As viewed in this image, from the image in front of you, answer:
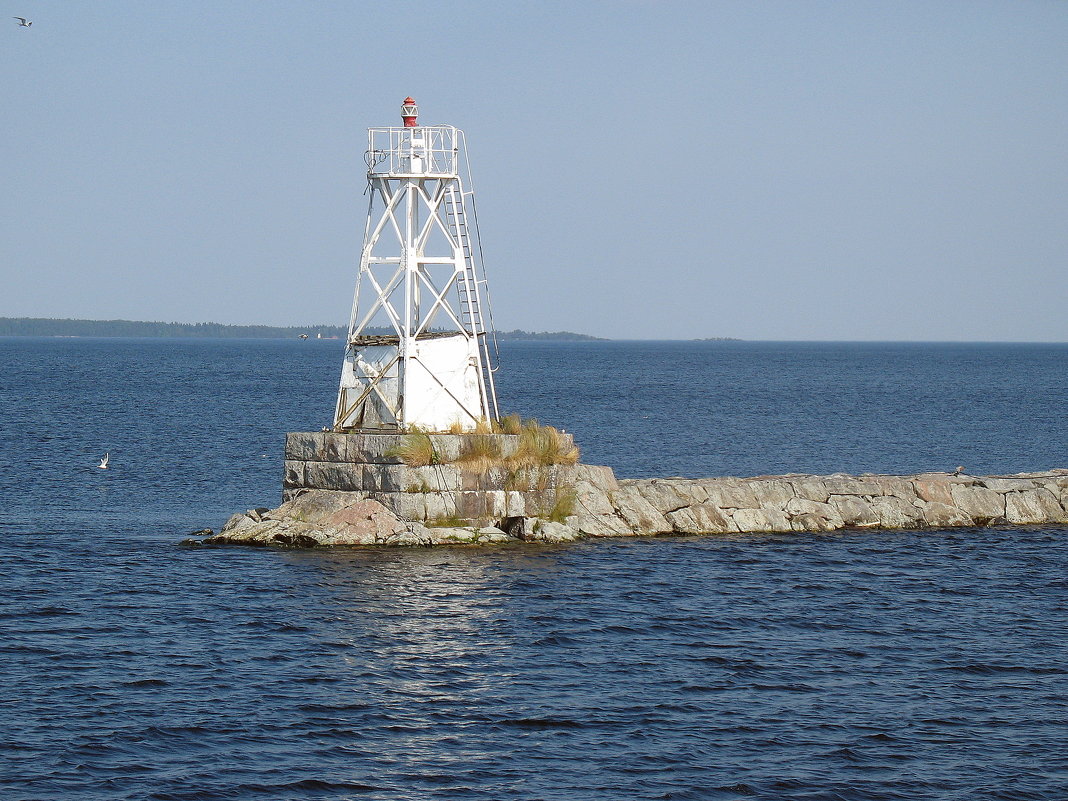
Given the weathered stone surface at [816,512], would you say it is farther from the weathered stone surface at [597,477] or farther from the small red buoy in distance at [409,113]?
the small red buoy in distance at [409,113]

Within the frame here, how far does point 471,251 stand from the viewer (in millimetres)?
33062

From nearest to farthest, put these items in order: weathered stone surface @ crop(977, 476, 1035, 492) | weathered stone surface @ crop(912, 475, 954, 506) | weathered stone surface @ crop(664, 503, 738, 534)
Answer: weathered stone surface @ crop(664, 503, 738, 534), weathered stone surface @ crop(912, 475, 954, 506), weathered stone surface @ crop(977, 476, 1035, 492)

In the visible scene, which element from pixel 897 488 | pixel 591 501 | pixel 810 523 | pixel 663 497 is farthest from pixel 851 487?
pixel 591 501

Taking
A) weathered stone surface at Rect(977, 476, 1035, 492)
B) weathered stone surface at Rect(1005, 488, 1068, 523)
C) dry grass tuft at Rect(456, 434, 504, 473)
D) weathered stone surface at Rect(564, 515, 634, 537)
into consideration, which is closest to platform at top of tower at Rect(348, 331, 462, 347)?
dry grass tuft at Rect(456, 434, 504, 473)

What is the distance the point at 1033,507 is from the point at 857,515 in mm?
4732

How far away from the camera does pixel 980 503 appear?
34.6 m

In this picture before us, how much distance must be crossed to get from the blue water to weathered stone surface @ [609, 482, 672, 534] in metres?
0.80

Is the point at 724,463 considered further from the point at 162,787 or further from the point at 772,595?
the point at 162,787

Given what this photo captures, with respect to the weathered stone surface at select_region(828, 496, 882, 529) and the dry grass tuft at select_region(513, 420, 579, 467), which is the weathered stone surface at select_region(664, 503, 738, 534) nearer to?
the weathered stone surface at select_region(828, 496, 882, 529)

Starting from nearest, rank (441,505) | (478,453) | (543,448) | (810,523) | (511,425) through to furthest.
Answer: (441,505) → (478,453) → (543,448) → (511,425) → (810,523)

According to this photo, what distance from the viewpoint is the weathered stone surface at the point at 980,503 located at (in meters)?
34.5

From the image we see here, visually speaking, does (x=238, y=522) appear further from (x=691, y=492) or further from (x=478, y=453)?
(x=691, y=492)

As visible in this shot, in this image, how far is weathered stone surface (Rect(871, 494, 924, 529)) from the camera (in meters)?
34.2

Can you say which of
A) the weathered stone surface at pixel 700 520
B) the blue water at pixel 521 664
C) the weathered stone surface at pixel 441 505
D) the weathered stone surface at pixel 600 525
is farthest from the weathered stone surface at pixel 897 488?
the weathered stone surface at pixel 441 505
